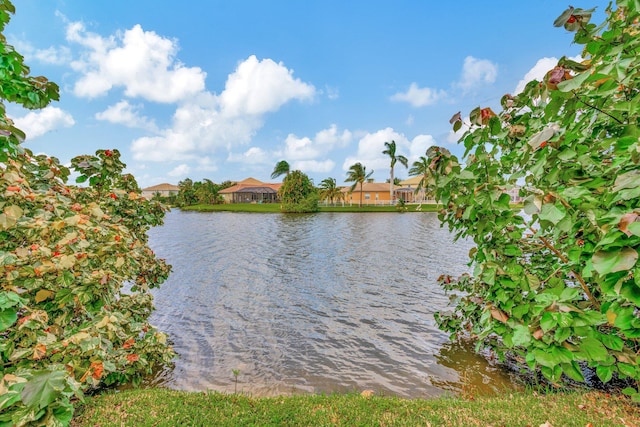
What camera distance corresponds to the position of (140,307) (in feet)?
18.3

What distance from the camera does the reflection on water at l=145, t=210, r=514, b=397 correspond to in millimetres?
5789

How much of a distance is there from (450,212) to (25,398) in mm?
4214

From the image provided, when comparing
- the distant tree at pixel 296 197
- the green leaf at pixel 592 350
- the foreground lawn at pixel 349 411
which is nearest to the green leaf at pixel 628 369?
the foreground lawn at pixel 349 411

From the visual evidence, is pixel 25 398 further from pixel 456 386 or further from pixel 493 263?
pixel 456 386

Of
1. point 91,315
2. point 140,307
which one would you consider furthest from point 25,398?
point 140,307

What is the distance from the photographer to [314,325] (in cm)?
827

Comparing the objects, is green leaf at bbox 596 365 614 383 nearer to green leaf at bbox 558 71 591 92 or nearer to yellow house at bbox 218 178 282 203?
green leaf at bbox 558 71 591 92

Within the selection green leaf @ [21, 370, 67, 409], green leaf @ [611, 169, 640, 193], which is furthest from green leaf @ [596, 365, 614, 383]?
green leaf @ [21, 370, 67, 409]

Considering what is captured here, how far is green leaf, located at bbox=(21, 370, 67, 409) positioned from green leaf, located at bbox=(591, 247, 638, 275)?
11.7ft

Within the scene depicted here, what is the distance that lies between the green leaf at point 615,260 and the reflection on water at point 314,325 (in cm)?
464

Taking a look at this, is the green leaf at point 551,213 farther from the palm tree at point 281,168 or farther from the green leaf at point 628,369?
the palm tree at point 281,168

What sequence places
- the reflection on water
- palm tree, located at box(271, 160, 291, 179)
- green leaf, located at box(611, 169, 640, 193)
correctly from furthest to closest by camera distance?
palm tree, located at box(271, 160, 291, 179), the reflection on water, green leaf, located at box(611, 169, 640, 193)

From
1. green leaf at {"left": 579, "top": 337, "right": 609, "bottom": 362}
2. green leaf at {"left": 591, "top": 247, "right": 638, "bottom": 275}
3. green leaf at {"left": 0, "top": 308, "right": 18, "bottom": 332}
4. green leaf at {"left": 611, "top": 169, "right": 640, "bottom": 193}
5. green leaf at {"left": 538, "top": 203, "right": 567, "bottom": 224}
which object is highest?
green leaf at {"left": 611, "top": 169, "right": 640, "bottom": 193}

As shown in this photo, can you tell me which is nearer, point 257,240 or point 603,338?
point 603,338
